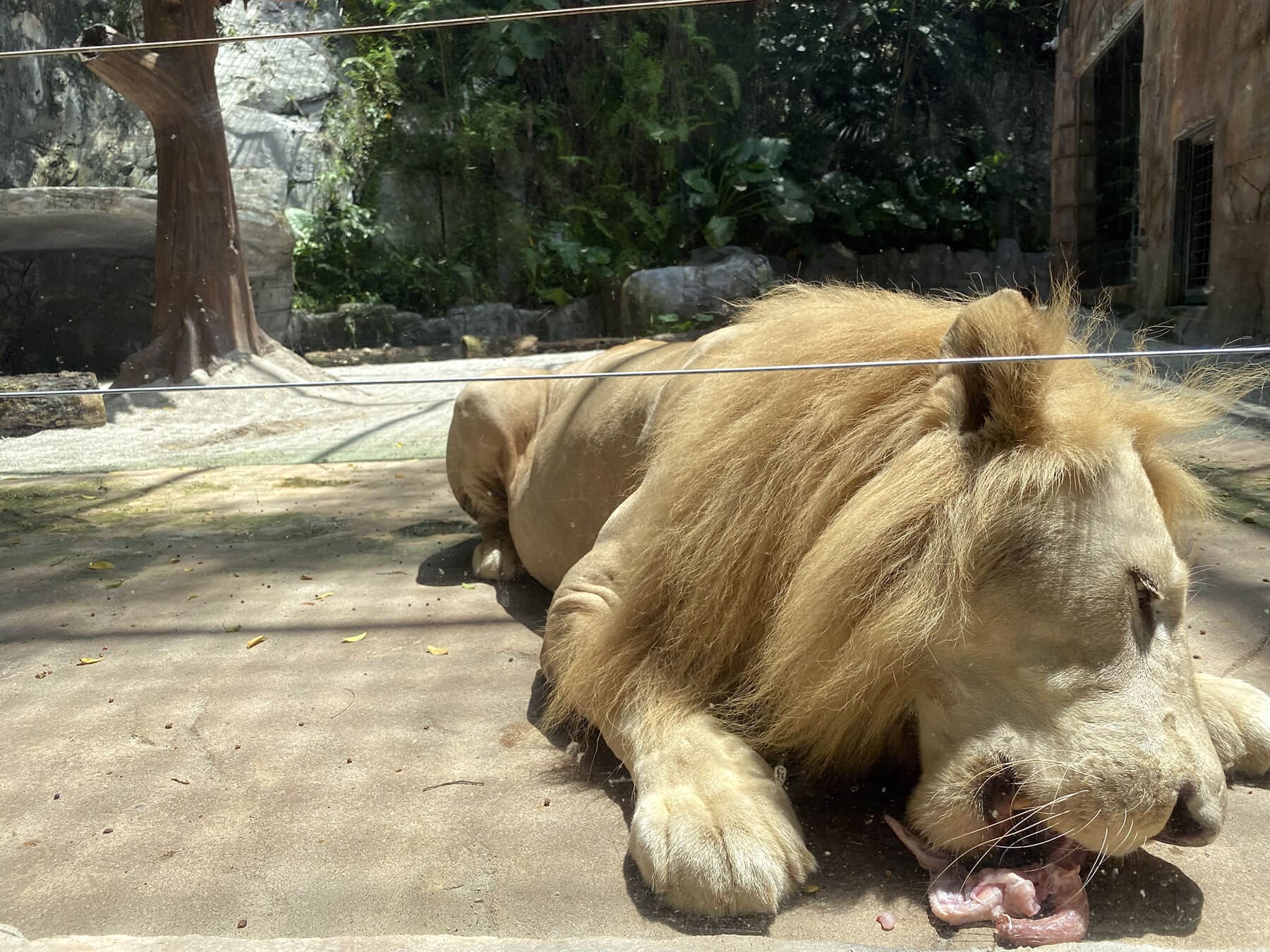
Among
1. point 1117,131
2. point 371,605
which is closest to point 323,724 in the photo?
point 371,605

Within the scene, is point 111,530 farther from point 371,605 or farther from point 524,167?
point 524,167

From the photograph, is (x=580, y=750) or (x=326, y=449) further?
(x=326, y=449)

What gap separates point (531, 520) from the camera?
3.63 meters

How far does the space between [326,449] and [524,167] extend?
10006mm

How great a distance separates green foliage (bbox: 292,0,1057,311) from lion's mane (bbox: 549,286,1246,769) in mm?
13249

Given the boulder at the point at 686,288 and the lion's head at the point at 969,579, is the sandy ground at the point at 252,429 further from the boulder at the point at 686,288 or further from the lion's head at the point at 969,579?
the lion's head at the point at 969,579

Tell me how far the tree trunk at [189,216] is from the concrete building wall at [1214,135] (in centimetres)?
786

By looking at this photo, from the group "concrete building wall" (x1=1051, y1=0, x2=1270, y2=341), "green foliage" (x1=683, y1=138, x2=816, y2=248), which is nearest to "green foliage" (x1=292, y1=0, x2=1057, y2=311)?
"green foliage" (x1=683, y1=138, x2=816, y2=248)

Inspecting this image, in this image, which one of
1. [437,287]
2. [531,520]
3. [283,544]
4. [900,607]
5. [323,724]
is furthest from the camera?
[437,287]

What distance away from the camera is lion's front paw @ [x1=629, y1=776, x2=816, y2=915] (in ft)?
5.62

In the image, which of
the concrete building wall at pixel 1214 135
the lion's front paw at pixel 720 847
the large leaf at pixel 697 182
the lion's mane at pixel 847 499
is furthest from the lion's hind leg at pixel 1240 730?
the large leaf at pixel 697 182

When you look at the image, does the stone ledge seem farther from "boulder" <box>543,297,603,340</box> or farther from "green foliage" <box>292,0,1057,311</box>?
"green foliage" <box>292,0,1057,311</box>

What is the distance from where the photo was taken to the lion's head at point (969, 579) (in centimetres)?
167

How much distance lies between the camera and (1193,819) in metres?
1.61
